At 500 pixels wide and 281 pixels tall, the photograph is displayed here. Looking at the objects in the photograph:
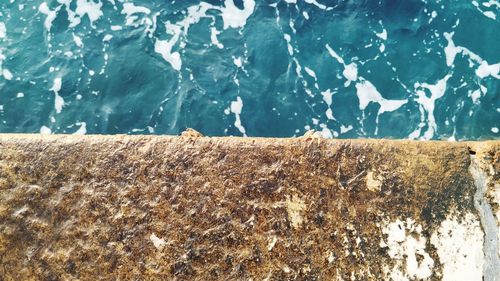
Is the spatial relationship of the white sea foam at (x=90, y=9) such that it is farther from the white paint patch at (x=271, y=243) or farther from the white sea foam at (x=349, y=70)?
the white paint patch at (x=271, y=243)

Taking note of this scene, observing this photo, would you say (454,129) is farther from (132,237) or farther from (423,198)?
(132,237)

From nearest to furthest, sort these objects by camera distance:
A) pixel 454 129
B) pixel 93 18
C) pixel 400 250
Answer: pixel 400 250, pixel 454 129, pixel 93 18

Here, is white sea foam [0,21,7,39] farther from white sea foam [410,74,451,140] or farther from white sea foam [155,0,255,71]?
white sea foam [410,74,451,140]

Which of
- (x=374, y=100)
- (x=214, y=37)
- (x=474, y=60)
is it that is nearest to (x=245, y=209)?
(x=374, y=100)

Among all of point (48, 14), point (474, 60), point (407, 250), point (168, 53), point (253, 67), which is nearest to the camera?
point (407, 250)

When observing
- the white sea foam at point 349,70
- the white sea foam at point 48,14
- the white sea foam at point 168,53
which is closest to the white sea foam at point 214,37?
the white sea foam at point 168,53

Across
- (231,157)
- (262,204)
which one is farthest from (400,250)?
(231,157)

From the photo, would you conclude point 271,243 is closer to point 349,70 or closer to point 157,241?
point 157,241

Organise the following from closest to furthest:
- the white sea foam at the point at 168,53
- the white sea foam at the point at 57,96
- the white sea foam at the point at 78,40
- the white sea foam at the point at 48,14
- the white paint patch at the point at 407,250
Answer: the white paint patch at the point at 407,250 → the white sea foam at the point at 57,96 → the white sea foam at the point at 168,53 → the white sea foam at the point at 78,40 → the white sea foam at the point at 48,14
